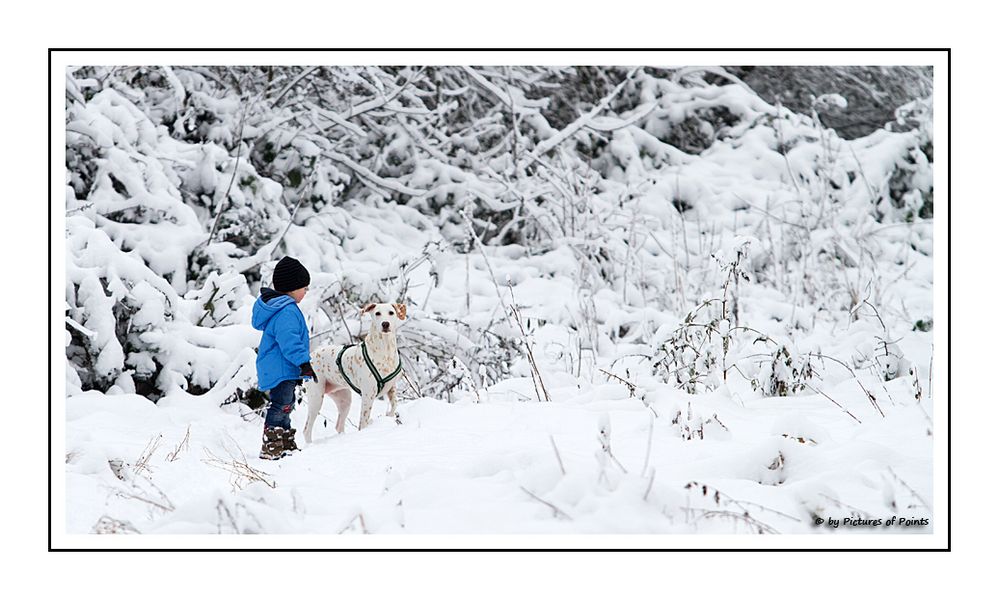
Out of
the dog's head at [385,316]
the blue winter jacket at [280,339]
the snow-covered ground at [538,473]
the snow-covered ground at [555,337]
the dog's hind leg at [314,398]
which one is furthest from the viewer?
the dog's hind leg at [314,398]

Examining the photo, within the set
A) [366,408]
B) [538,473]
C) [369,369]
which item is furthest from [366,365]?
[538,473]

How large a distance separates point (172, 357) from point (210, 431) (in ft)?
3.55

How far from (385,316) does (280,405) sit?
69 cm

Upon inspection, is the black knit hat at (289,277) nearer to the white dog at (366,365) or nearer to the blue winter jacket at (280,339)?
the blue winter jacket at (280,339)

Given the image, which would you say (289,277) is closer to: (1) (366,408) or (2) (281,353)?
(2) (281,353)

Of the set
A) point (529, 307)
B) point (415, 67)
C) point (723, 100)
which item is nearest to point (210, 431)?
point (529, 307)

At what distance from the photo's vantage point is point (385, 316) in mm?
4504

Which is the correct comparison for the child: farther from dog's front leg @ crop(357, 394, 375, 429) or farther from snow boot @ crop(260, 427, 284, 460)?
dog's front leg @ crop(357, 394, 375, 429)

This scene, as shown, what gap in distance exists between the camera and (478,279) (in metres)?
8.73

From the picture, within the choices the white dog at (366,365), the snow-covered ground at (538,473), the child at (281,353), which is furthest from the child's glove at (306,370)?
the snow-covered ground at (538,473)

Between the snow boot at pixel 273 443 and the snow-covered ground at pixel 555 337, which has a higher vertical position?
the snow-covered ground at pixel 555 337

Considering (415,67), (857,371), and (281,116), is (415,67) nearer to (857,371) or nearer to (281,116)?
(281,116)

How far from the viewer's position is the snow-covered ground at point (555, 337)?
2834 mm

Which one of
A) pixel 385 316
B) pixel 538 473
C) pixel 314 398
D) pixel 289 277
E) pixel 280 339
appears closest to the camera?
pixel 538 473
